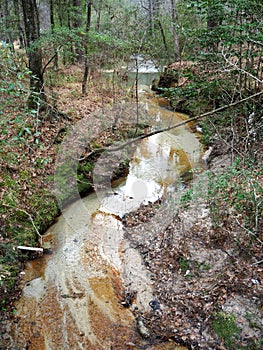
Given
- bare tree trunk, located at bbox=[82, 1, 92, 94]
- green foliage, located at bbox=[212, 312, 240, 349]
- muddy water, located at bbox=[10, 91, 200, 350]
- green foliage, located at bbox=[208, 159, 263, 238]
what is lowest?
muddy water, located at bbox=[10, 91, 200, 350]

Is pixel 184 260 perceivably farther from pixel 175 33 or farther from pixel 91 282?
pixel 175 33

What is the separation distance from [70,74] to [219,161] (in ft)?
34.1

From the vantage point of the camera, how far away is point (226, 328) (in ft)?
15.0

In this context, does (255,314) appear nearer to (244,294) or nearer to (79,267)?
(244,294)

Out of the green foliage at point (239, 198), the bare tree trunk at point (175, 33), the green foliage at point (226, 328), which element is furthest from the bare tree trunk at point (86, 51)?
the green foliage at point (226, 328)

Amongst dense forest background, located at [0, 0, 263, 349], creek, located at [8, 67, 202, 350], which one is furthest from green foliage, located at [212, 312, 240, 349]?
dense forest background, located at [0, 0, 263, 349]

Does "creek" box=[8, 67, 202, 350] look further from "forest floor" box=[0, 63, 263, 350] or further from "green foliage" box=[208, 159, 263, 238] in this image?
"green foliage" box=[208, 159, 263, 238]

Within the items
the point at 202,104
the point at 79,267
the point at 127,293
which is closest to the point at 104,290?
the point at 127,293

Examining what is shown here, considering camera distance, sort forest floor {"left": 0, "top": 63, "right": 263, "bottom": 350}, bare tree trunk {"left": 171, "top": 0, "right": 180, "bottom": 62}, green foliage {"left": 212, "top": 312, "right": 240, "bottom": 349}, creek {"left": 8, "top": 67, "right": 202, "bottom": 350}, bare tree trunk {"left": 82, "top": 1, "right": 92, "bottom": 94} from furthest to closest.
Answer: bare tree trunk {"left": 171, "top": 0, "right": 180, "bottom": 62}
bare tree trunk {"left": 82, "top": 1, "right": 92, "bottom": 94}
creek {"left": 8, "top": 67, "right": 202, "bottom": 350}
forest floor {"left": 0, "top": 63, "right": 263, "bottom": 350}
green foliage {"left": 212, "top": 312, "right": 240, "bottom": 349}

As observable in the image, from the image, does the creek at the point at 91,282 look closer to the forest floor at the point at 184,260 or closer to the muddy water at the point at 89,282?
the muddy water at the point at 89,282

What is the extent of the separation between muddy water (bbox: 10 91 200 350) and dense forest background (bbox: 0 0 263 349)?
0.53 m

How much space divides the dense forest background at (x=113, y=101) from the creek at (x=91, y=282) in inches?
21.1

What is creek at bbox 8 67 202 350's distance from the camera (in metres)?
4.84

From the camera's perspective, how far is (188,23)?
1480cm
